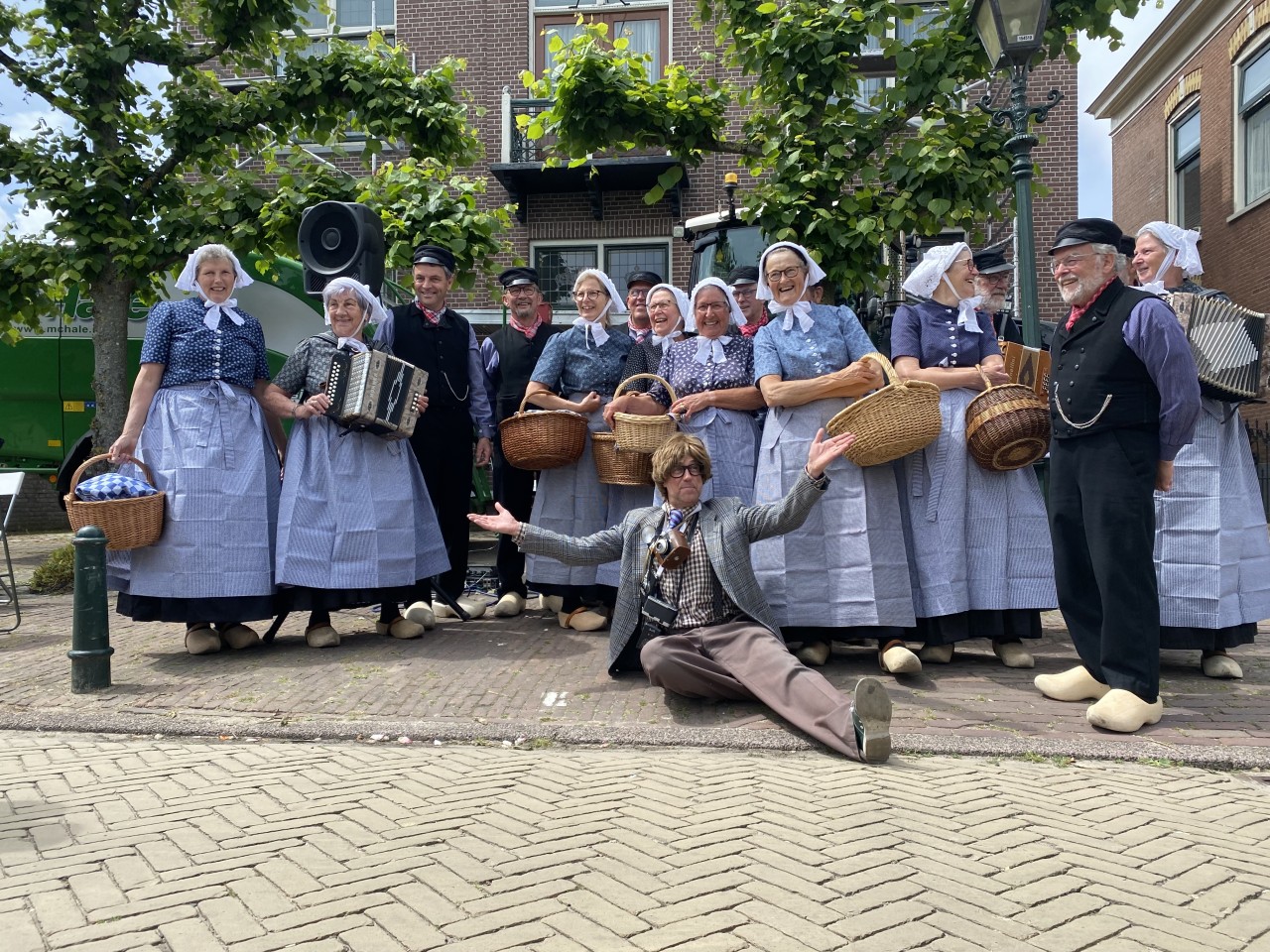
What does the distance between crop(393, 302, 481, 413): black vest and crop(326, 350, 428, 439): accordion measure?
0.70 metres

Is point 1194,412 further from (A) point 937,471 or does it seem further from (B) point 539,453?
(B) point 539,453

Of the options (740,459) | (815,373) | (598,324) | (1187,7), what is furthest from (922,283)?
(1187,7)

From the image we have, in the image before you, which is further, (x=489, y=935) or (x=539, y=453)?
(x=539, y=453)

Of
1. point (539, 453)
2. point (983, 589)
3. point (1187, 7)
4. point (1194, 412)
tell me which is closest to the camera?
point (1194, 412)

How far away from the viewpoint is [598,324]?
6.58m

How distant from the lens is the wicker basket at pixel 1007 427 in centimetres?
505

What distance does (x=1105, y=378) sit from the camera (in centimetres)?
446

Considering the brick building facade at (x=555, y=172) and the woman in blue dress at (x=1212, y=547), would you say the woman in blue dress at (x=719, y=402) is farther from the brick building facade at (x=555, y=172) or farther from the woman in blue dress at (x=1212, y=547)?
the brick building facade at (x=555, y=172)

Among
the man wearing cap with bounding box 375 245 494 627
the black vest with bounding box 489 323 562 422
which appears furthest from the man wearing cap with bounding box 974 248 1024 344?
the man wearing cap with bounding box 375 245 494 627

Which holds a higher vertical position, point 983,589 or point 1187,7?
point 1187,7

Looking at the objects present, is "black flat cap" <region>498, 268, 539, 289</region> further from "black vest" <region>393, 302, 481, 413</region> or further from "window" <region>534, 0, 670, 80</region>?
"window" <region>534, 0, 670, 80</region>

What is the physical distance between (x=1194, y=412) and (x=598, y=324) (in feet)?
11.3

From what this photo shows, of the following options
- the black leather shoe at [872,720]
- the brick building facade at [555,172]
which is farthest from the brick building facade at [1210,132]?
the black leather shoe at [872,720]

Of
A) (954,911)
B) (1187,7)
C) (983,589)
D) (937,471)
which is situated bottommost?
(954,911)
